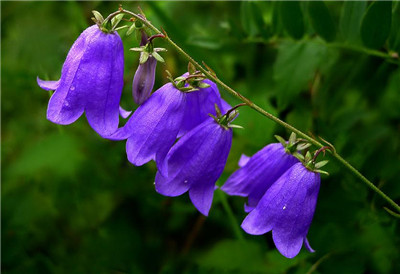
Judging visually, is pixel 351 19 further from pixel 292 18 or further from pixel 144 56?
pixel 144 56

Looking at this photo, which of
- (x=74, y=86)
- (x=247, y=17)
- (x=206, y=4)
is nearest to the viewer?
(x=74, y=86)

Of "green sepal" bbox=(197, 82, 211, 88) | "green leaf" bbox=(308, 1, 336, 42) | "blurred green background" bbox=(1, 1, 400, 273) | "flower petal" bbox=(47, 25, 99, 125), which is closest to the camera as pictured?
"flower petal" bbox=(47, 25, 99, 125)

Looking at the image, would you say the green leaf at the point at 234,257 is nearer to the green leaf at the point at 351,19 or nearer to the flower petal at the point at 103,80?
the flower petal at the point at 103,80

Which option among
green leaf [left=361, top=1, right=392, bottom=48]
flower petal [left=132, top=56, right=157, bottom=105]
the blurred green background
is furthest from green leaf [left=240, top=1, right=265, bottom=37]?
flower petal [left=132, top=56, right=157, bottom=105]

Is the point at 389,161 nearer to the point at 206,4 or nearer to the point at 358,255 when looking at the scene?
the point at 358,255

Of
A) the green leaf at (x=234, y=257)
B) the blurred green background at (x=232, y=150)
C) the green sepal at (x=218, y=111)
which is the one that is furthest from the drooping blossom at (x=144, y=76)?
the green leaf at (x=234, y=257)

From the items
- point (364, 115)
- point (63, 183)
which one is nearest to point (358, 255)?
point (364, 115)

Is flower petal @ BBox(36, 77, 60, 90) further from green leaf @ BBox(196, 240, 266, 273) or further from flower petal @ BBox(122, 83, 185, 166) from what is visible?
green leaf @ BBox(196, 240, 266, 273)
